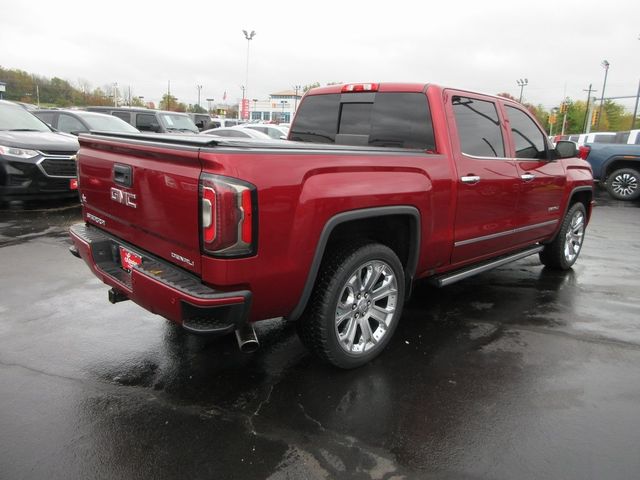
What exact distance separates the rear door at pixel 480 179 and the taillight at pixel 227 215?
1888mm

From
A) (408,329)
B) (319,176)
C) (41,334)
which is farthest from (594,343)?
(41,334)

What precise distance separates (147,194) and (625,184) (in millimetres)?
13493

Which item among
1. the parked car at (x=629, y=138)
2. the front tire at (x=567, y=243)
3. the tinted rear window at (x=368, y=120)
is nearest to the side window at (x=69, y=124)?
the tinted rear window at (x=368, y=120)

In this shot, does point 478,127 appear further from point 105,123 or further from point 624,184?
point 624,184

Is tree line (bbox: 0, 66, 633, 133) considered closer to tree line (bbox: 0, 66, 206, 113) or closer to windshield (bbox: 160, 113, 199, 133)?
tree line (bbox: 0, 66, 206, 113)

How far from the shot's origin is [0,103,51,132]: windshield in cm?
822

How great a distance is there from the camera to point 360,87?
4.16m

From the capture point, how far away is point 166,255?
2740 mm

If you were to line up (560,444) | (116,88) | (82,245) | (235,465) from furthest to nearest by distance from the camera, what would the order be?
(116,88) < (82,245) < (560,444) < (235,465)

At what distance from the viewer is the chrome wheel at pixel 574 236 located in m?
5.80

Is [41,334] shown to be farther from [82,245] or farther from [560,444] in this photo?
[560,444]

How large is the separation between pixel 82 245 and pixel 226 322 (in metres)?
1.46

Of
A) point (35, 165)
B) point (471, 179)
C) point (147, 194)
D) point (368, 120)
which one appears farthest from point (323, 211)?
point (35, 165)

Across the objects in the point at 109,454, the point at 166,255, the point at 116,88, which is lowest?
the point at 109,454
